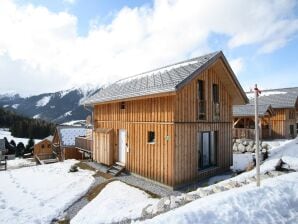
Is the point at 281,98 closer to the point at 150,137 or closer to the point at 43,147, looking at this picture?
the point at 150,137

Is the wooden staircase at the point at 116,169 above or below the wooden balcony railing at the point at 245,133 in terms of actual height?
below

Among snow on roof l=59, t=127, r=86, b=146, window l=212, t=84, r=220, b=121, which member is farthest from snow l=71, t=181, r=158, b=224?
snow on roof l=59, t=127, r=86, b=146

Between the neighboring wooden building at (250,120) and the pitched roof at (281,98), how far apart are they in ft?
5.78

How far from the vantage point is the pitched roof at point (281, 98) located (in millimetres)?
27766

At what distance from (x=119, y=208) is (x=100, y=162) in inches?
331

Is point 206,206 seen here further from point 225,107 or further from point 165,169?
point 225,107

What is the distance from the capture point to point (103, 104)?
59.5 ft

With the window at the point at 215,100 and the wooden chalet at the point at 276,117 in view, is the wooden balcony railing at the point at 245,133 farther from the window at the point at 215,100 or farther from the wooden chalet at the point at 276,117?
the window at the point at 215,100

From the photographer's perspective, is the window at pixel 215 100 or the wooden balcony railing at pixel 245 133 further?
the wooden balcony railing at pixel 245 133

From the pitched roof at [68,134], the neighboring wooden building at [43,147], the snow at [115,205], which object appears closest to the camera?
the snow at [115,205]

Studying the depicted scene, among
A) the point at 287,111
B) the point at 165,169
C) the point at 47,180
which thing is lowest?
the point at 47,180

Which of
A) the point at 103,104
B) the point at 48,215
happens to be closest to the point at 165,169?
the point at 48,215

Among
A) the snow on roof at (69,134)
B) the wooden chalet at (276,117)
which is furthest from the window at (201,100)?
the snow on roof at (69,134)

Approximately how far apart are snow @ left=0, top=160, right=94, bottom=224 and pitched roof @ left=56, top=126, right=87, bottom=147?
12678mm
